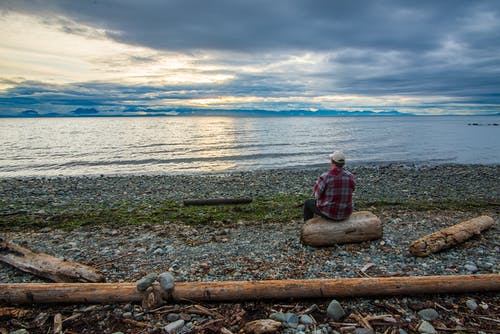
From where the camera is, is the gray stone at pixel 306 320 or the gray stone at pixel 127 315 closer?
the gray stone at pixel 306 320

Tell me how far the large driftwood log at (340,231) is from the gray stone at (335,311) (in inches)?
123

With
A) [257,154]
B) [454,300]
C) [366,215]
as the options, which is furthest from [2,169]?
[454,300]

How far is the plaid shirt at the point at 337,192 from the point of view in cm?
829

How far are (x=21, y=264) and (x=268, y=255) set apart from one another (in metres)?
6.10

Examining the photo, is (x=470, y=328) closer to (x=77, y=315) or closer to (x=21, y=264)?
(x=77, y=315)

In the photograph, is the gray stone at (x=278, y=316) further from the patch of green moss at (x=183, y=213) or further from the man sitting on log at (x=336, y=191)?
the patch of green moss at (x=183, y=213)

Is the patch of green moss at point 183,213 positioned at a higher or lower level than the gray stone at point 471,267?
lower

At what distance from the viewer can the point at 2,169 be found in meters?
30.6

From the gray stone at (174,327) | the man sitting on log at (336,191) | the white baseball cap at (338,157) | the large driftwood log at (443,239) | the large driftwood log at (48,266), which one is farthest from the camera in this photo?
the man sitting on log at (336,191)

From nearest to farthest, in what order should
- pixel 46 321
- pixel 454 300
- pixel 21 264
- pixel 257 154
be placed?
pixel 46 321, pixel 454 300, pixel 21 264, pixel 257 154

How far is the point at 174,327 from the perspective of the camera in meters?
5.12

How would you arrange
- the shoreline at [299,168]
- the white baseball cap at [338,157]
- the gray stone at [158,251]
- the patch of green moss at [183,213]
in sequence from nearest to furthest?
1. the white baseball cap at [338,157]
2. the gray stone at [158,251]
3. the patch of green moss at [183,213]
4. the shoreline at [299,168]

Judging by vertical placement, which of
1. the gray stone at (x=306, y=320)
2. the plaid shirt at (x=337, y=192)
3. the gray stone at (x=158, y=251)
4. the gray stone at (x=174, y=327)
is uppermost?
the plaid shirt at (x=337, y=192)

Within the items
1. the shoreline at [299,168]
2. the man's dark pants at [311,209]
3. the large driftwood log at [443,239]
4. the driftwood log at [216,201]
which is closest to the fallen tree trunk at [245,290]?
the large driftwood log at [443,239]
